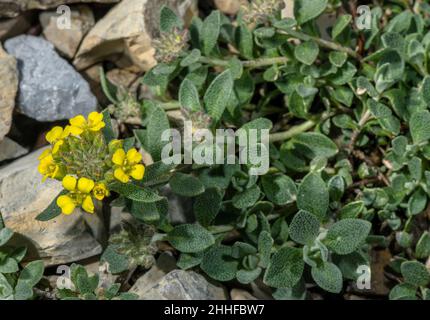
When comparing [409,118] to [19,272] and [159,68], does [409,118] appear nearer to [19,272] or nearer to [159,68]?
[159,68]

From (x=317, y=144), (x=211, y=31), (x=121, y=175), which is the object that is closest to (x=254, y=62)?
(x=211, y=31)

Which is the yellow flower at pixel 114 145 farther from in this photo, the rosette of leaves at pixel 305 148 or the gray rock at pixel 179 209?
the gray rock at pixel 179 209

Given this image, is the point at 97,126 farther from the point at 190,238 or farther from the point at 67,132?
the point at 190,238

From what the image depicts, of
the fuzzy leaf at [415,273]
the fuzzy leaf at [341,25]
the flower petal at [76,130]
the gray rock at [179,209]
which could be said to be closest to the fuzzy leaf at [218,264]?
the gray rock at [179,209]

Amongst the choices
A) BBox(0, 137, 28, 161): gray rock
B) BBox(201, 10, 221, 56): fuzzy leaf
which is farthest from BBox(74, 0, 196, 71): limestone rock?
BBox(0, 137, 28, 161): gray rock

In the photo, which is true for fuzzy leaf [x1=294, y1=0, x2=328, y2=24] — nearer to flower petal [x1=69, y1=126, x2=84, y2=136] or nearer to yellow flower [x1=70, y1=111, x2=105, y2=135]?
yellow flower [x1=70, y1=111, x2=105, y2=135]
